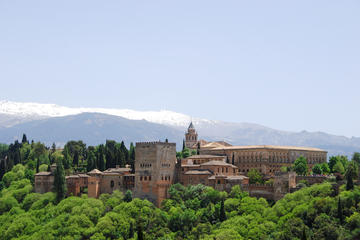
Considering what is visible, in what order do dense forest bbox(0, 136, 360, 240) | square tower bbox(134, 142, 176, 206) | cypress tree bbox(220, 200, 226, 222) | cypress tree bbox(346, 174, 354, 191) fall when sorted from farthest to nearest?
1. square tower bbox(134, 142, 176, 206)
2. cypress tree bbox(220, 200, 226, 222)
3. cypress tree bbox(346, 174, 354, 191)
4. dense forest bbox(0, 136, 360, 240)

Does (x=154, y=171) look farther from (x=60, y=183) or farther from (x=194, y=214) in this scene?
(x=60, y=183)

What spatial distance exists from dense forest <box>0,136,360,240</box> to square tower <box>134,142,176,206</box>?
153 centimetres

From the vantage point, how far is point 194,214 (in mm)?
82375

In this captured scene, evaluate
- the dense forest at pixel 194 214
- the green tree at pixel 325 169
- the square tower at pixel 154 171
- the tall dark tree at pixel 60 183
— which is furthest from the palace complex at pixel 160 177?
the green tree at pixel 325 169

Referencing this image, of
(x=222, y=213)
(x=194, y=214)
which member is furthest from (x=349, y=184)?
(x=194, y=214)

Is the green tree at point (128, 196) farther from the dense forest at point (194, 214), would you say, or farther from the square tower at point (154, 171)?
the square tower at point (154, 171)

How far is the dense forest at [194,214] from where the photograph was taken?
70.4 m

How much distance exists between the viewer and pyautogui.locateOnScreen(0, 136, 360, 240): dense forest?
70438 mm

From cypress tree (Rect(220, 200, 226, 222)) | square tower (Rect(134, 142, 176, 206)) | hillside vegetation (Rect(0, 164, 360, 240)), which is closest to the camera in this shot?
hillside vegetation (Rect(0, 164, 360, 240))

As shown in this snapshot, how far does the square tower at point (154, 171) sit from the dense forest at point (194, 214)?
60.4 inches

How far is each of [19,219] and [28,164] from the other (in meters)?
32.5

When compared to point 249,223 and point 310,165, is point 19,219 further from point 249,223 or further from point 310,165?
point 310,165

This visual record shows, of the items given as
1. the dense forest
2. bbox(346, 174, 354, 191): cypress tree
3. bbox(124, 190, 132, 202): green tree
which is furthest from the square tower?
bbox(346, 174, 354, 191): cypress tree

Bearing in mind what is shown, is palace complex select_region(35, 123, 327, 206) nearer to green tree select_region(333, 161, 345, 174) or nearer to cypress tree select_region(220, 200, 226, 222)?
cypress tree select_region(220, 200, 226, 222)
